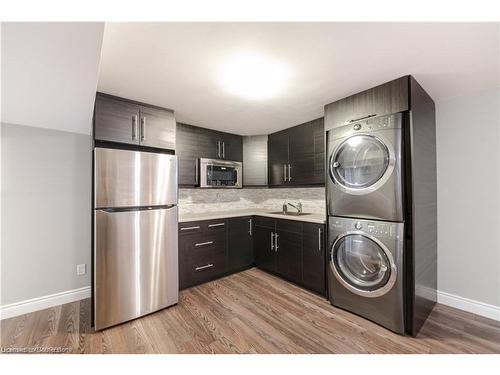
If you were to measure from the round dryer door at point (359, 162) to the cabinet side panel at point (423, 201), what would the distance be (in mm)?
238

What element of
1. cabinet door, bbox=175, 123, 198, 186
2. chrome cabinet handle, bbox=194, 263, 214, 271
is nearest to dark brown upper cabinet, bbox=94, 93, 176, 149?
cabinet door, bbox=175, 123, 198, 186

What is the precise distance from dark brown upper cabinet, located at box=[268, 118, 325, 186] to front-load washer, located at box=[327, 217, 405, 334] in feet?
2.95

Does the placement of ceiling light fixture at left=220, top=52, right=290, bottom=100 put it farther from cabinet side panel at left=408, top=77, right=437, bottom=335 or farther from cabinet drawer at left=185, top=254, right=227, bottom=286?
cabinet drawer at left=185, top=254, right=227, bottom=286

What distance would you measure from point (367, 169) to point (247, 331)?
1.87m

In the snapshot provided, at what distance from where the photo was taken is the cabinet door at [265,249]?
10.4 ft

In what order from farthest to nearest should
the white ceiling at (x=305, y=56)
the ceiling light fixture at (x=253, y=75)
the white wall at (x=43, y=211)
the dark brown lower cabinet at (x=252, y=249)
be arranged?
the dark brown lower cabinet at (x=252, y=249) < the white wall at (x=43, y=211) < the ceiling light fixture at (x=253, y=75) < the white ceiling at (x=305, y=56)

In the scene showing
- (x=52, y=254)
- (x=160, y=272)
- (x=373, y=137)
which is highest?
(x=373, y=137)

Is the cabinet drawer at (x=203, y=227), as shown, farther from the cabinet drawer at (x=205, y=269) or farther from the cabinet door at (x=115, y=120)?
the cabinet door at (x=115, y=120)

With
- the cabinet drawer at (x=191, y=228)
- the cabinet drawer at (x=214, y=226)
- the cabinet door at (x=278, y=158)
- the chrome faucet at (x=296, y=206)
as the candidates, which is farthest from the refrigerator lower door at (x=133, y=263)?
the chrome faucet at (x=296, y=206)

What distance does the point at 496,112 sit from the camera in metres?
2.07

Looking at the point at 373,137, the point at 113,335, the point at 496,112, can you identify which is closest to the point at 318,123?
the point at 373,137
